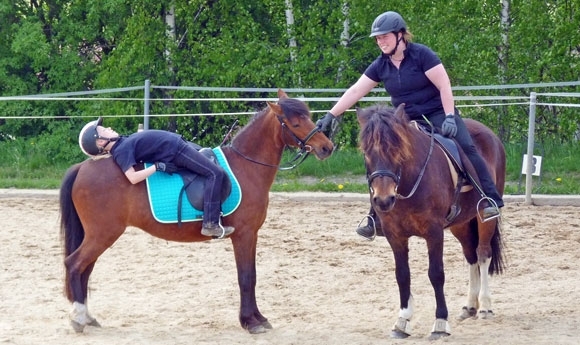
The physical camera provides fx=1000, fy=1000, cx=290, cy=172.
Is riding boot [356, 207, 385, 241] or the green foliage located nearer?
riding boot [356, 207, 385, 241]

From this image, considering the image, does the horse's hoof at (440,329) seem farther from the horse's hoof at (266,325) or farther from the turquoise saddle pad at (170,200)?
the turquoise saddle pad at (170,200)

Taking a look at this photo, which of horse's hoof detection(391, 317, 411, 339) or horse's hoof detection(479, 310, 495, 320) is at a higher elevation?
horse's hoof detection(391, 317, 411, 339)

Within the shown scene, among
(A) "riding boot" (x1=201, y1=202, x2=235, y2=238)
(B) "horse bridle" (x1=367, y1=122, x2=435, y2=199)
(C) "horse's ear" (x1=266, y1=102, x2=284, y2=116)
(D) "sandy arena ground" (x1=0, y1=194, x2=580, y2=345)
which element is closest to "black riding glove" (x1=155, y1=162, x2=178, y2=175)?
(A) "riding boot" (x1=201, y1=202, x2=235, y2=238)

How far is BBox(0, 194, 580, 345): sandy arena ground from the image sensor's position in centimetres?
668

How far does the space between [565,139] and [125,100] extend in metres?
6.42

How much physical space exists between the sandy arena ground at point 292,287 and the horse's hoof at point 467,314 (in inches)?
2.8

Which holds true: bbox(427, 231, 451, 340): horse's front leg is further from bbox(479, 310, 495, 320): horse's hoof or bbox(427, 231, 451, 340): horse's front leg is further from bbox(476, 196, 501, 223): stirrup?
bbox(479, 310, 495, 320): horse's hoof

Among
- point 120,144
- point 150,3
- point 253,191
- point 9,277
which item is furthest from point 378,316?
point 150,3

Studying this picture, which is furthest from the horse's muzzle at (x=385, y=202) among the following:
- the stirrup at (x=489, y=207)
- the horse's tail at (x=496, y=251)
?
the horse's tail at (x=496, y=251)

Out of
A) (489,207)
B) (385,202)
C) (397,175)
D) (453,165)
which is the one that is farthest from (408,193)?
(489,207)

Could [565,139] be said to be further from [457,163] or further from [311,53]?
[457,163]

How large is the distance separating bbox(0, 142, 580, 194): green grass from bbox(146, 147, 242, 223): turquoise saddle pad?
5.72 metres

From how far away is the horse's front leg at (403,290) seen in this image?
654 cm

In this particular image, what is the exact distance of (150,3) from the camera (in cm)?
1477
